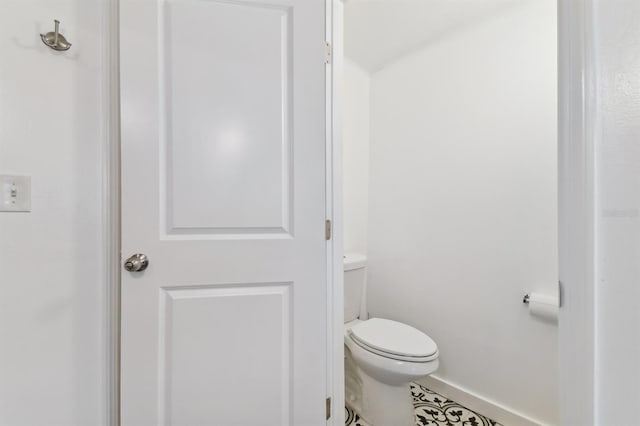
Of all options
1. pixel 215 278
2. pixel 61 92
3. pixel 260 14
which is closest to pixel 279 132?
pixel 260 14

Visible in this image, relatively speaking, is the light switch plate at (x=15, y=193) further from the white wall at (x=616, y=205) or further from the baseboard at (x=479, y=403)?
the baseboard at (x=479, y=403)

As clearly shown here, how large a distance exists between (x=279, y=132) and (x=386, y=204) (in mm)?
1223

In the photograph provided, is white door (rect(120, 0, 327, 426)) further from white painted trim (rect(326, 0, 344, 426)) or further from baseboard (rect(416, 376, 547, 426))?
baseboard (rect(416, 376, 547, 426))

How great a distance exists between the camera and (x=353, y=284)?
1767 millimetres

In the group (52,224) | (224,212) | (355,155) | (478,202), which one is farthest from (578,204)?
(355,155)

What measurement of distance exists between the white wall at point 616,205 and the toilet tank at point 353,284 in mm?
1295

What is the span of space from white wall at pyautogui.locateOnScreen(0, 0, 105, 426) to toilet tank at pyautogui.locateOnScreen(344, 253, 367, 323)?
1.21 meters

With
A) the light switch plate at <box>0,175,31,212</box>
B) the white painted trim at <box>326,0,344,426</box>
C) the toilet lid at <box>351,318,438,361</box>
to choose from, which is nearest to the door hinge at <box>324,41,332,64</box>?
the white painted trim at <box>326,0,344,426</box>

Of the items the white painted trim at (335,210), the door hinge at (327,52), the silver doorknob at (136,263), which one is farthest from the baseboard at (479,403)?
the door hinge at (327,52)

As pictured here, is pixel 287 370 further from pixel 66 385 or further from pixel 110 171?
pixel 110 171

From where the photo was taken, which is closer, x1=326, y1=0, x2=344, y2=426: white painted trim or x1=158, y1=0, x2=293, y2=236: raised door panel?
x1=158, y1=0, x2=293, y2=236: raised door panel

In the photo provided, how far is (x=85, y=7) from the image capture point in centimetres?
92

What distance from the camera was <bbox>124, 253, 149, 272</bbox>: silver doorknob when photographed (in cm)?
86

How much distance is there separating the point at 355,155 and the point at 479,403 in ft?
5.62
